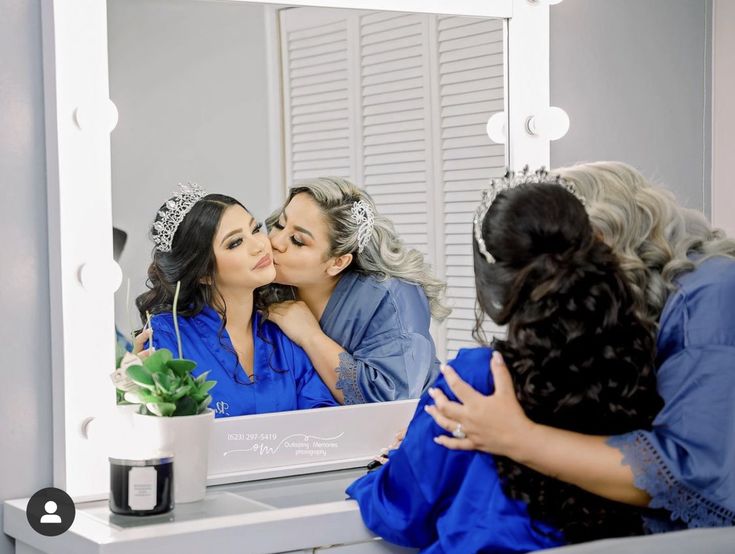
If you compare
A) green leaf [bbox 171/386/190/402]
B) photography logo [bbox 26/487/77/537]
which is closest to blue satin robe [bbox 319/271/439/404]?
green leaf [bbox 171/386/190/402]

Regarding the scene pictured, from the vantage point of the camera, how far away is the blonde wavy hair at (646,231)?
147 centimetres

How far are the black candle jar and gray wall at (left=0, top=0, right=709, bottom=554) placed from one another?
0.68ft

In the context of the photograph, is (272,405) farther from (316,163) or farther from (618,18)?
(618,18)

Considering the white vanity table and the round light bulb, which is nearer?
the white vanity table

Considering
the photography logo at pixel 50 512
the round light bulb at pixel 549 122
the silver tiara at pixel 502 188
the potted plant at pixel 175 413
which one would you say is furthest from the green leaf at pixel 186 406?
the round light bulb at pixel 549 122

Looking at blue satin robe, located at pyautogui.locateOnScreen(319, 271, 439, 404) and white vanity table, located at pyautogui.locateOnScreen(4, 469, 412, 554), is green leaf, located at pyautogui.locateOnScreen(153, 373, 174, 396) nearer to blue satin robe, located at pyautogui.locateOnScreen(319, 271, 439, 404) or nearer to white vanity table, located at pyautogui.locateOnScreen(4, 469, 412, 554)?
white vanity table, located at pyautogui.locateOnScreen(4, 469, 412, 554)

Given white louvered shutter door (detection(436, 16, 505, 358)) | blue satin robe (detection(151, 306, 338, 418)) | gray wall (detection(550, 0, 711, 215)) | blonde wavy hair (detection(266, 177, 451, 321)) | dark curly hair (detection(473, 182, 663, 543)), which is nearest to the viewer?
dark curly hair (detection(473, 182, 663, 543))

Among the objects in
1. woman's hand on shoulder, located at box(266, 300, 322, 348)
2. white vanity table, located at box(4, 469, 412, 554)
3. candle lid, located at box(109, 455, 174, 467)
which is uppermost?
woman's hand on shoulder, located at box(266, 300, 322, 348)

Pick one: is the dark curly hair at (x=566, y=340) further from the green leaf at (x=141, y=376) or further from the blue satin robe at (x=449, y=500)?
the green leaf at (x=141, y=376)

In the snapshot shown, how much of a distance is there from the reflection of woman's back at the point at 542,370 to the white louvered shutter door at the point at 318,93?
0.47 m

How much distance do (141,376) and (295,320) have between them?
0.32 meters

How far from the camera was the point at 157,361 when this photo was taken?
1.67 metres

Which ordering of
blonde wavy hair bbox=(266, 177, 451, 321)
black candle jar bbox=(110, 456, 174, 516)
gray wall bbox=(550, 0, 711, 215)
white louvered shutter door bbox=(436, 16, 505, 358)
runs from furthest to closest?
gray wall bbox=(550, 0, 711, 215), white louvered shutter door bbox=(436, 16, 505, 358), blonde wavy hair bbox=(266, 177, 451, 321), black candle jar bbox=(110, 456, 174, 516)

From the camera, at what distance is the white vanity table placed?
1.49 m
